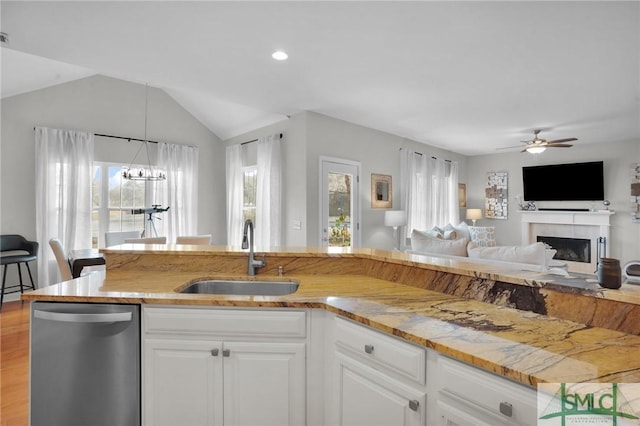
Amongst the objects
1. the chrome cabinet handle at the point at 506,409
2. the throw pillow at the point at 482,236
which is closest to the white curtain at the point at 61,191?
the chrome cabinet handle at the point at 506,409

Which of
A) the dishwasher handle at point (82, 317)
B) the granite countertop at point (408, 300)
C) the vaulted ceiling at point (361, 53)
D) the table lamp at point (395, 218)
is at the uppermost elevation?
the vaulted ceiling at point (361, 53)

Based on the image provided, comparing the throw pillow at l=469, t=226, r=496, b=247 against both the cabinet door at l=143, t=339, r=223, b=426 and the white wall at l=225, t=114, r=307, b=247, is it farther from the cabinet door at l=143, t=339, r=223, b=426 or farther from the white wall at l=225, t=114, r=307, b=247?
the cabinet door at l=143, t=339, r=223, b=426

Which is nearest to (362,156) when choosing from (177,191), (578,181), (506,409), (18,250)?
(177,191)

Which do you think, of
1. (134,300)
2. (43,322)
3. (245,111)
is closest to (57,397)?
(43,322)

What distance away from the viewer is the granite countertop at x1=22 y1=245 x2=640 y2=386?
1.02 meters

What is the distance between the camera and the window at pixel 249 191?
570cm

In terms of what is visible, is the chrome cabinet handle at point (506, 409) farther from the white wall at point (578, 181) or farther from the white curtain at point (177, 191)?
the white wall at point (578, 181)

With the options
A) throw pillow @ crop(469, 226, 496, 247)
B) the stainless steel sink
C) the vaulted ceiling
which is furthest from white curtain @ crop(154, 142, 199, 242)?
throw pillow @ crop(469, 226, 496, 247)

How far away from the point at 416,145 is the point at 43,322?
5993mm

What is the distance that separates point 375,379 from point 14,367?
9.92 feet

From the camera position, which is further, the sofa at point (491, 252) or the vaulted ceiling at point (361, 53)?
the sofa at point (491, 252)

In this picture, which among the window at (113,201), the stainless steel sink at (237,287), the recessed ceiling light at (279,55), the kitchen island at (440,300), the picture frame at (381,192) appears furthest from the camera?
the picture frame at (381,192)

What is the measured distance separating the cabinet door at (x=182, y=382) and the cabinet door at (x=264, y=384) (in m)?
0.06

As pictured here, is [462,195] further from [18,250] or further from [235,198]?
[18,250]
